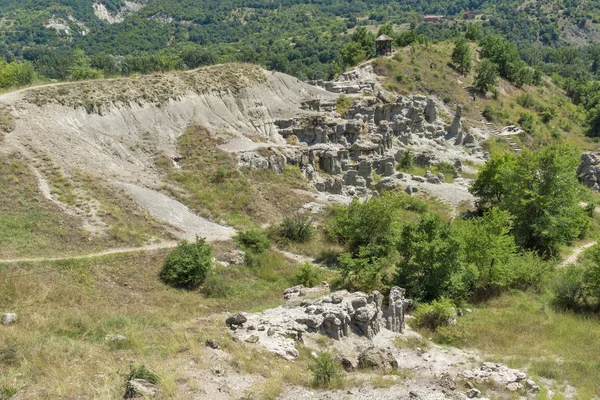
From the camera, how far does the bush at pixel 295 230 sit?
31.2 meters

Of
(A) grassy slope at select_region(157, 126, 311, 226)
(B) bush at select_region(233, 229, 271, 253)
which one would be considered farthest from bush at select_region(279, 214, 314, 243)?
(A) grassy slope at select_region(157, 126, 311, 226)

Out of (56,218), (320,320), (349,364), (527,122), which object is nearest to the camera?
(349,364)

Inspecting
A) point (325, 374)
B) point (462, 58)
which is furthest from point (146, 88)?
point (462, 58)

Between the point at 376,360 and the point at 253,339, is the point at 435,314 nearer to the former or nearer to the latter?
the point at 376,360

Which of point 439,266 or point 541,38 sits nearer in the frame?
point 439,266

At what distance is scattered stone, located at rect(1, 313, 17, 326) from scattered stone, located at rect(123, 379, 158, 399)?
19.8 feet

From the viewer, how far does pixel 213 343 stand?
16.1 m

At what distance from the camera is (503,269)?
26.4 metres

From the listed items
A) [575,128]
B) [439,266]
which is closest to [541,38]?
[575,128]

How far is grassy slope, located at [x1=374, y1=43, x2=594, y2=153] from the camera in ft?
208

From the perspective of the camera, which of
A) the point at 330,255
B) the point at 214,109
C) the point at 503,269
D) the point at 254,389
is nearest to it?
the point at 254,389

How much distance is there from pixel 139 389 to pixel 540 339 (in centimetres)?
1633

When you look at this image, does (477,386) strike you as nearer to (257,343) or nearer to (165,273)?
(257,343)

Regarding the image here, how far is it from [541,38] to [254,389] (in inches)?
8280
